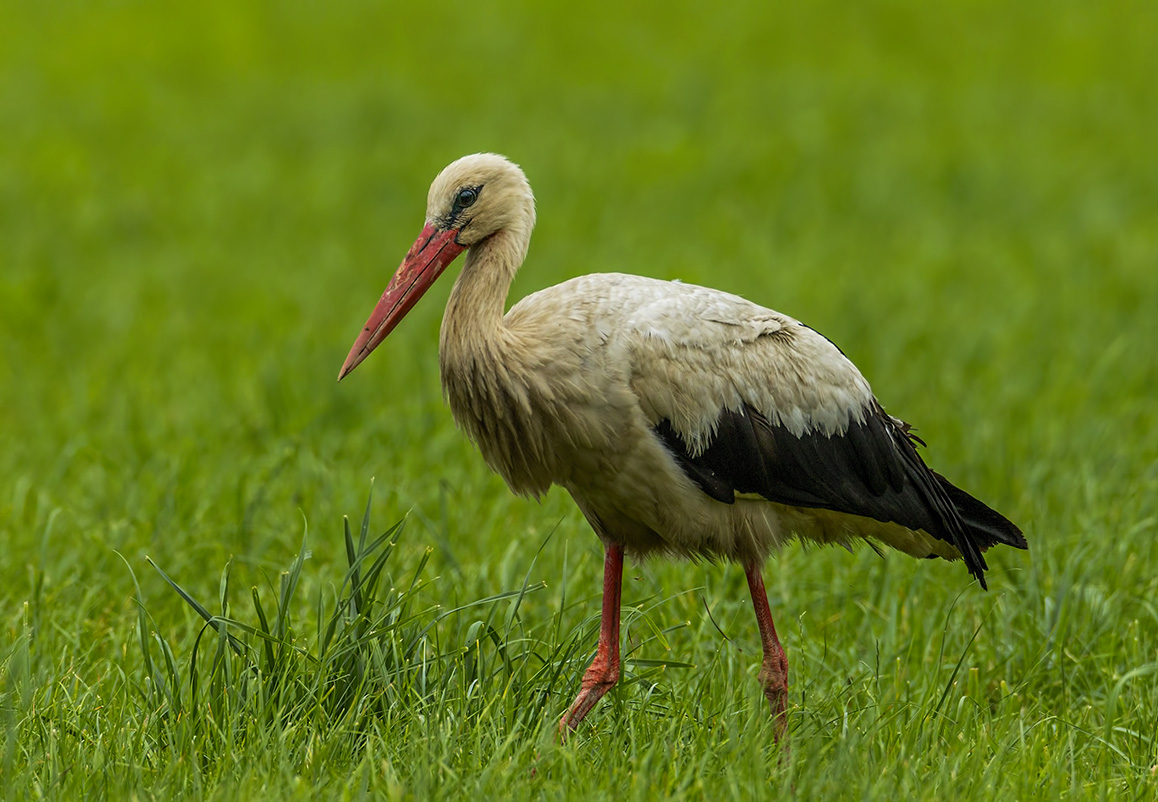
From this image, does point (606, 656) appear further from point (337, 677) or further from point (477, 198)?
point (477, 198)

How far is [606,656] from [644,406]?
0.73 meters

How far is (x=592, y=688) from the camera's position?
3.90m

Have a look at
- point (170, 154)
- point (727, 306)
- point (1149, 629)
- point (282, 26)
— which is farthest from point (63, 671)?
point (282, 26)

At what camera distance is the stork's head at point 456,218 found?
3.99 m

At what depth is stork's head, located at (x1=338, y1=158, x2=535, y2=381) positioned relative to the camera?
399cm

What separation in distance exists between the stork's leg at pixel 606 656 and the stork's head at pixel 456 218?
97cm

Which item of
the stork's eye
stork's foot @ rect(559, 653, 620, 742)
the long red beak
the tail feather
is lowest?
stork's foot @ rect(559, 653, 620, 742)

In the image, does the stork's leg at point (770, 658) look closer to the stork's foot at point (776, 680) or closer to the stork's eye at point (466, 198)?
the stork's foot at point (776, 680)

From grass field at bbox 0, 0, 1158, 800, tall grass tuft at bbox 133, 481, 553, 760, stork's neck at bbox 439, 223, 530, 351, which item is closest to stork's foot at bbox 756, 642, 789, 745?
grass field at bbox 0, 0, 1158, 800

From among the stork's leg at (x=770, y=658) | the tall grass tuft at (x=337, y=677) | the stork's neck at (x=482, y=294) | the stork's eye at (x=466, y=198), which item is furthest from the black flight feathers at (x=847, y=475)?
the stork's eye at (x=466, y=198)

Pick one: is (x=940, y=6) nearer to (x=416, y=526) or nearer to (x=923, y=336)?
(x=923, y=336)

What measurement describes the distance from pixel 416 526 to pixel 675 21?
12.7 meters

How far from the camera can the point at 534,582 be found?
4957mm

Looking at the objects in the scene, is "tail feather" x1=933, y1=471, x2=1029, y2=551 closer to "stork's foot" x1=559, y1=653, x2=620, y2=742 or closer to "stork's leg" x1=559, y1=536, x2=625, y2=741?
"stork's leg" x1=559, y1=536, x2=625, y2=741
